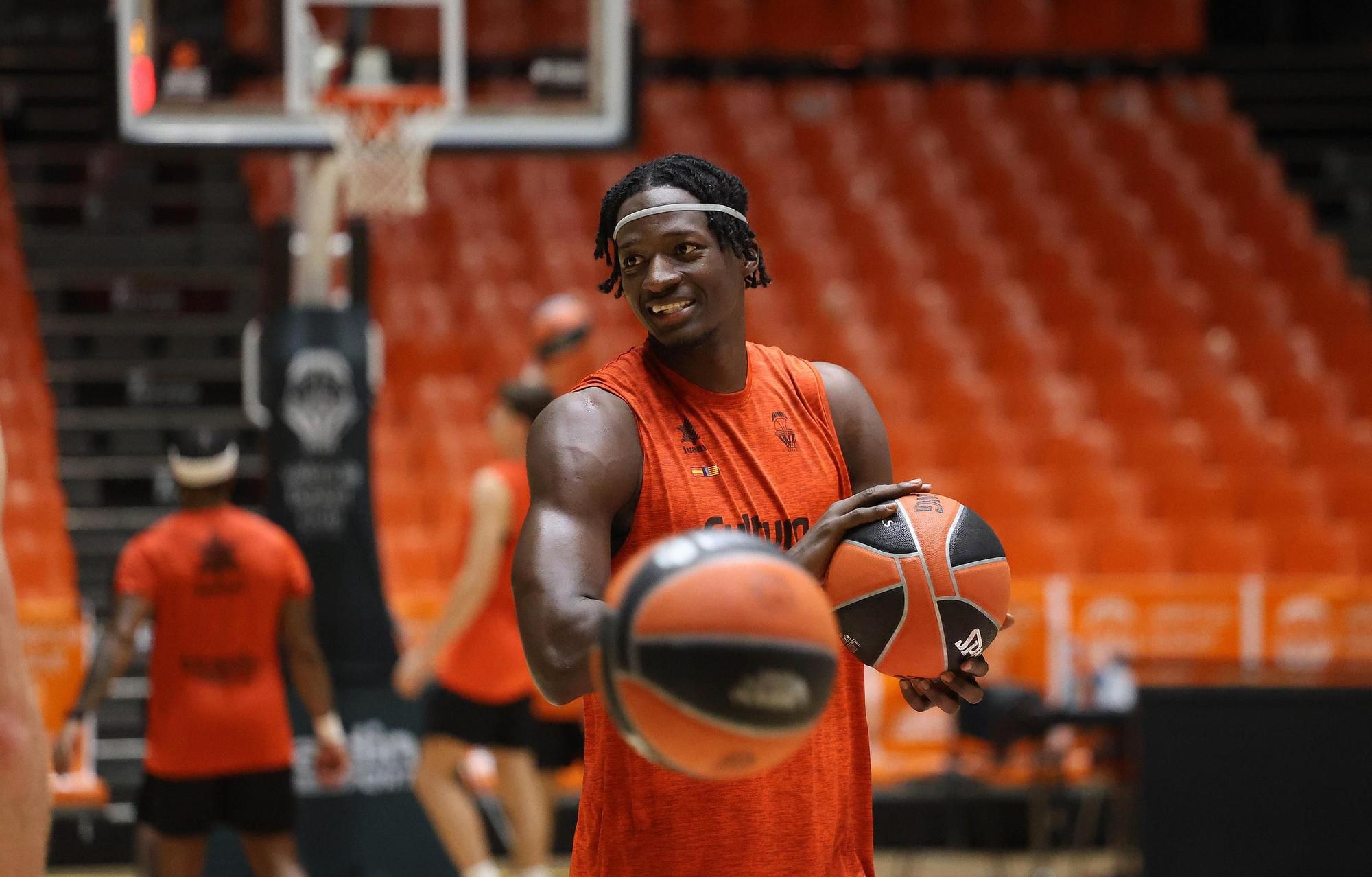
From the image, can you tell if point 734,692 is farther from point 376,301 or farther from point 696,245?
point 376,301

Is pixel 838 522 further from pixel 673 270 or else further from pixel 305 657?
pixel 305 657

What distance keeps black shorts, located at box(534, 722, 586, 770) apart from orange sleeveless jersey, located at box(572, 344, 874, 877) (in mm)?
3823

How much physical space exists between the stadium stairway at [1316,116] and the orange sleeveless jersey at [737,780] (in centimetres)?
1192

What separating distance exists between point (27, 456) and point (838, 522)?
329 inches

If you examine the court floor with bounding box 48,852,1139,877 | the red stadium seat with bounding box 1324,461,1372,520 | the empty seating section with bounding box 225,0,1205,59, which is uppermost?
the empty seating section with bounding box 225,0,1205,59

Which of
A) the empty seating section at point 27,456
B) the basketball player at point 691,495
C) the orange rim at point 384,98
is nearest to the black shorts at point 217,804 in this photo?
the empty seating section at point 27,456

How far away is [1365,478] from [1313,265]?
2744mm

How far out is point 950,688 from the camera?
2.58 metres

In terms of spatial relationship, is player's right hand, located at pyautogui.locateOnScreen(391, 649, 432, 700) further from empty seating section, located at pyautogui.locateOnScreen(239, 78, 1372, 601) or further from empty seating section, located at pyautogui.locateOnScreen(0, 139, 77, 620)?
empty seating section, located at pyautogui.locateOnScreen(239, 78, 1372, 601)

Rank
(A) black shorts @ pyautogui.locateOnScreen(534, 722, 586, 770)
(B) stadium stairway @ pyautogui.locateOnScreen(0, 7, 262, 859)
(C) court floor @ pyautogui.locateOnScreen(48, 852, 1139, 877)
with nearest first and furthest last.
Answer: (A) black shorts @ pyautogui.locateOnScreen(534, 722, 586, 770)
(C) court floor @ pyautogui.locateOnScreen(48, 852, 1139, 877)
(B) stadium stairway @ pyautogui.locateOnScreen(0, 7, 262, 859)

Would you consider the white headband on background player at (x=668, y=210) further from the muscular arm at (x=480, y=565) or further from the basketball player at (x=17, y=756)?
the muscular arm at (x=480, y=565)

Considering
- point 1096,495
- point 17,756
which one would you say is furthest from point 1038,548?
point 17,756

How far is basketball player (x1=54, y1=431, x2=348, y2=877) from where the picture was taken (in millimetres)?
5082

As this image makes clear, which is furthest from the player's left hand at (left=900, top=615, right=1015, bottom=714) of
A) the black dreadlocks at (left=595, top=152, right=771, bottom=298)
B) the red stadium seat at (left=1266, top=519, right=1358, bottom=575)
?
the red stadium seat at (left=1266, top=519, right=1358, bottom=575)
